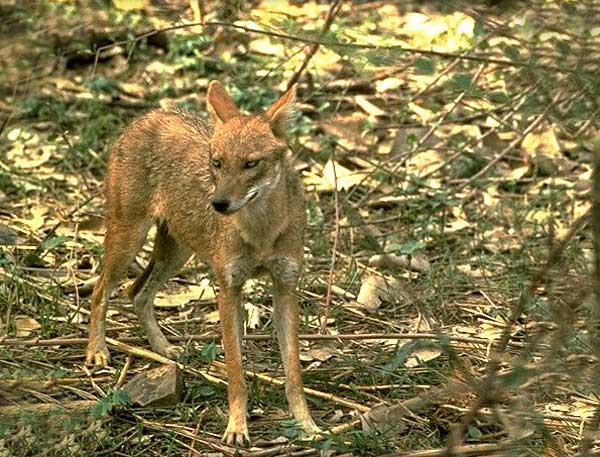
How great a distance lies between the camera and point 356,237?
28.3 ft

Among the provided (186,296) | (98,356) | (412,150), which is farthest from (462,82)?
(412,150)

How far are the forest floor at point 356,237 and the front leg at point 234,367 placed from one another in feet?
0.33

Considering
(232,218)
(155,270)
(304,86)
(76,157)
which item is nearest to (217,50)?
(304,86)

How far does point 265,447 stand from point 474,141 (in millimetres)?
3885

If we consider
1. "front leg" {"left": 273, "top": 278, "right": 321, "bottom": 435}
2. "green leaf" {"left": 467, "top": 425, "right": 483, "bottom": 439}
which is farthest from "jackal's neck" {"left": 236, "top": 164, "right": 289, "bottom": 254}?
"green leaf" {"left": 467, "top": 425, "right": 483, "bottom": 439}

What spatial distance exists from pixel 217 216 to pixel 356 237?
2.17 m

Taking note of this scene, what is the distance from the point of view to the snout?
5.98m

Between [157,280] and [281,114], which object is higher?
[281,114]

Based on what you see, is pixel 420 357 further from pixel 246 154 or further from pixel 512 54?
pixel 512 54

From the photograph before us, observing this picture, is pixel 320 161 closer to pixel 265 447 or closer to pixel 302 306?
pixel 302 306

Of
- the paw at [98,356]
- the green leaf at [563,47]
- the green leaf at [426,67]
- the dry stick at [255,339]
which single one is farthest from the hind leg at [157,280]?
the green leaf at [563,47]

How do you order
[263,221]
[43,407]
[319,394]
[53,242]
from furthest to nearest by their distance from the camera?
[53,242], [319,394], [263,221], [43,407]

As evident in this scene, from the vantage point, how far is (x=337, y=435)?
5793mm

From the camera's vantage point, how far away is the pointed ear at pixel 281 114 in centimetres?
642
